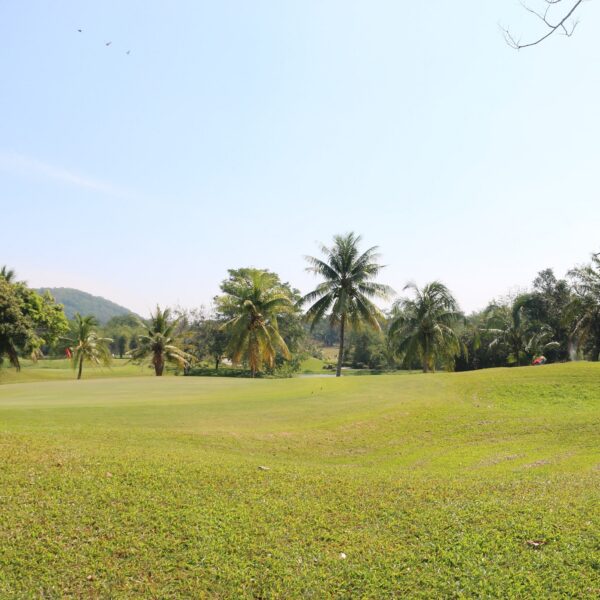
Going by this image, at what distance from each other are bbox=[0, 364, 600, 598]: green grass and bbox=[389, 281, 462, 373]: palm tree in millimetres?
29342

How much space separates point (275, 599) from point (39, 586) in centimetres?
249

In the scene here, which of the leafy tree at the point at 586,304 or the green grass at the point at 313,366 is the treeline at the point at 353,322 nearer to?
the leafy tree at the point at 586,304

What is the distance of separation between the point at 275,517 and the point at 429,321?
3787 cm

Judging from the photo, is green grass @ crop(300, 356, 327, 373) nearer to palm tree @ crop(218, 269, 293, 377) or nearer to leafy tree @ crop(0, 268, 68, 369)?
leafy tree @ crop(0, 268, 68, 369)

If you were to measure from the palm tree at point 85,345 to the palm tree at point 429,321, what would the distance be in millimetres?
33414

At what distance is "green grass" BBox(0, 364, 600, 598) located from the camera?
5.05m

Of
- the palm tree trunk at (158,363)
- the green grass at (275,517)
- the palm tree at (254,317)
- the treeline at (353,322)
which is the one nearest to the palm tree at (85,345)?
the treeline at (353,322)

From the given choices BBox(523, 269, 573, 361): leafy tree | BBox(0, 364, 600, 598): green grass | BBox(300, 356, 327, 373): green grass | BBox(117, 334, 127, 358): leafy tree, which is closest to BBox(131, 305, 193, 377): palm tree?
BBox(0, 364, 600, 598): green grass

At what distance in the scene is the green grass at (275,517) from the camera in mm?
5047

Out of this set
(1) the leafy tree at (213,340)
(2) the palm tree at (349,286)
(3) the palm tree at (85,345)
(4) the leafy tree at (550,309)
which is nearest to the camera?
(2) the palm tree at (349,286)

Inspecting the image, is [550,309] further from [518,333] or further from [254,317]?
[254,317]

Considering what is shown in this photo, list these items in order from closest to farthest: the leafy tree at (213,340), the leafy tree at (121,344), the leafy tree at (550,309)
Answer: the leafy tree at (550,309), the leafy tree at (213,340), the leafy tree at (121,344)

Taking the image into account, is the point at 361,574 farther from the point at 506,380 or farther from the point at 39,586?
the point at 506,380

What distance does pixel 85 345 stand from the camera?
177 feet
